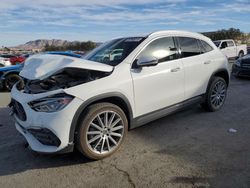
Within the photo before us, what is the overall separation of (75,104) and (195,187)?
1.73 meters

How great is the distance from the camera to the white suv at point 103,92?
3383 millimetres

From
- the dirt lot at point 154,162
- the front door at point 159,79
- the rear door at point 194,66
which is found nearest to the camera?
the dirt lot at point 154,162

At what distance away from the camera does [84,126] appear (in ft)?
11.4

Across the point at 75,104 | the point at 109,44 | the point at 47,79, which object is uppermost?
the point at 109,44

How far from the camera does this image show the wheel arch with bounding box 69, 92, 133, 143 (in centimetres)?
342

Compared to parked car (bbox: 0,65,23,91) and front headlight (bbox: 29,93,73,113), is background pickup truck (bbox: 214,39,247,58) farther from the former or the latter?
front headlight (bbox: 29,93,73,113)

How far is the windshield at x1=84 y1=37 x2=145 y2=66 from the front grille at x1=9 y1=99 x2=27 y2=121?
145 cm

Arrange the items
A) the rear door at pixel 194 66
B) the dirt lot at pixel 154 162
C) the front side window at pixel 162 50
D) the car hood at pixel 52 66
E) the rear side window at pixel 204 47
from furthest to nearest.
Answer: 1. the rear side window at pixel 204 47
2. the rear door at pixel 194 66
3. the front side window at pixel 162 50
4. the car hood at pixel 52 66
5. the dirt lot at pixel 154 162

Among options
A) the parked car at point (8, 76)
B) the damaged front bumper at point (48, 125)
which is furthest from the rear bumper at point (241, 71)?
the damaged front bumper at point (48, 125)

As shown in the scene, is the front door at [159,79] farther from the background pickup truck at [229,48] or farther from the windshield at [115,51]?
the background pickup truck at [229,48]

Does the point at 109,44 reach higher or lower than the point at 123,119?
higher

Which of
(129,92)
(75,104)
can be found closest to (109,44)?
(129,92)

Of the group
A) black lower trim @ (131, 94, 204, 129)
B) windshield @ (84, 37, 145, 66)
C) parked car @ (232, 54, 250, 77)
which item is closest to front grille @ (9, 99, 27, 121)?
windshield @ (84, 37, 145, 66)

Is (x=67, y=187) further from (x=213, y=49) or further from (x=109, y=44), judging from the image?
(x=213, y=49)
